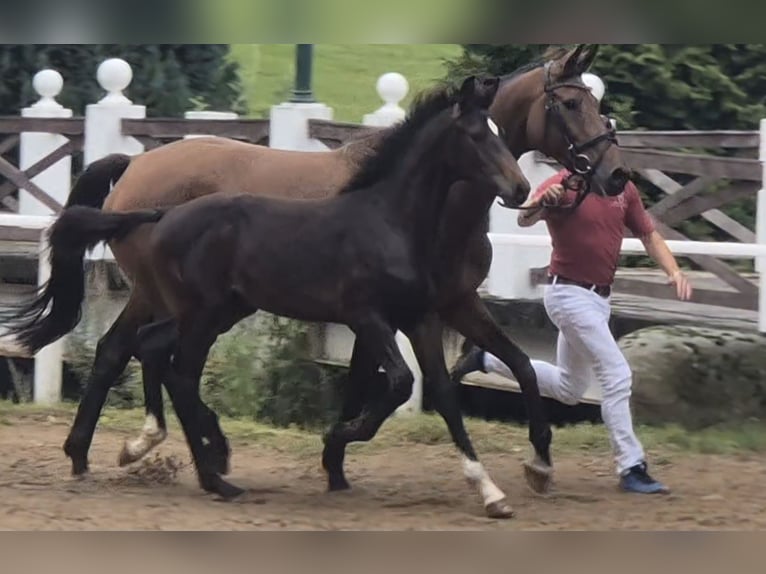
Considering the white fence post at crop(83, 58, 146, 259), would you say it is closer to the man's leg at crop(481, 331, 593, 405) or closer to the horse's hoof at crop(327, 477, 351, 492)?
the horse's hoof at crop(327, 477, 351, 492)

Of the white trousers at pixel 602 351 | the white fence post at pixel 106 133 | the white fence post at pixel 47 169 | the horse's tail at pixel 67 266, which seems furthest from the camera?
the white fence post at pixel 47 169

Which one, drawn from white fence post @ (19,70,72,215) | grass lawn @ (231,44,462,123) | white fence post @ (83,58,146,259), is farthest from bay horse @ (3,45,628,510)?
grass lawn @ (231,44,462,123)

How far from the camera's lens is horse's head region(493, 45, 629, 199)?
6.50 metres

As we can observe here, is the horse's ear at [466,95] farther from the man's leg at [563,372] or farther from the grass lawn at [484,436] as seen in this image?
the grass lawn at [484,436]

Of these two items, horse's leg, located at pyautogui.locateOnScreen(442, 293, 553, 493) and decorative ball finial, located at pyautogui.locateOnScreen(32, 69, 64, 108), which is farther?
decorative ball finial, located at pyautogui.locateOnScreen(32, 69, 64, 108)

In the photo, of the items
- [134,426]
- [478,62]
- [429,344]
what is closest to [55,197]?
[134,426]

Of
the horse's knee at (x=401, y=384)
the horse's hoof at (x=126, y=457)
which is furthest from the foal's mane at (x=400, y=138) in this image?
the horse's hoof at (x=126, y=457)

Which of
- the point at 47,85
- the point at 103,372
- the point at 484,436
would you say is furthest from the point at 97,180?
the point at 47,85

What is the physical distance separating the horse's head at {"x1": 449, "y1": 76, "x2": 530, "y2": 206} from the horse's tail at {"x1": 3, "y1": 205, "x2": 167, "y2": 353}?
1.40 metres

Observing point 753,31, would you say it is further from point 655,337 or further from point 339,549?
point 655,337

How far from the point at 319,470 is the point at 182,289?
Result: 4.18 feet

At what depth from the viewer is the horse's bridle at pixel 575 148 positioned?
21.4 feet

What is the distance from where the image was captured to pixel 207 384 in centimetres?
934

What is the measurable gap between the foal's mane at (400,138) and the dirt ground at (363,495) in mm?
1398
